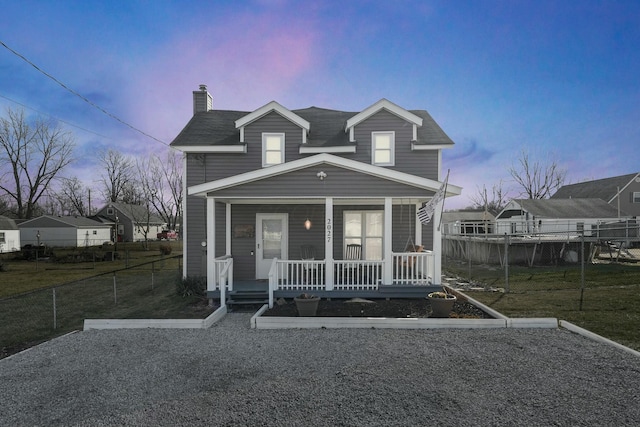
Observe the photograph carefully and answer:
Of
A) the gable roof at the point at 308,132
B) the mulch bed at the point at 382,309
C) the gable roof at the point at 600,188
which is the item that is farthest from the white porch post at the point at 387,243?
the gable roof at the point at 600,188

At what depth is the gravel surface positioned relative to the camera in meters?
3.55

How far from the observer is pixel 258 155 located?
1098cm

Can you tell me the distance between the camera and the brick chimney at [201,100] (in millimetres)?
13070

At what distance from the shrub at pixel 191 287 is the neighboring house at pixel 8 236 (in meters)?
32.5

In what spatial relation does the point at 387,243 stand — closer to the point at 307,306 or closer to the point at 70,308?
the point at 307,306

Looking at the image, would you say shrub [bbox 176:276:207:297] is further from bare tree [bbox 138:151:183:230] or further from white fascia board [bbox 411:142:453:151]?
bare tree [bbox 138:151:183:230]

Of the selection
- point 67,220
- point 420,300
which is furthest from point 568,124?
point 67,220

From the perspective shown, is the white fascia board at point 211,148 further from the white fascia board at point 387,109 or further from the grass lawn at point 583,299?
the grass lawn at point 583,299

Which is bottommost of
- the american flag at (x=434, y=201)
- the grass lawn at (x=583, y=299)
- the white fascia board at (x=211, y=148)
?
the grass lawn at (x=583, y=299)

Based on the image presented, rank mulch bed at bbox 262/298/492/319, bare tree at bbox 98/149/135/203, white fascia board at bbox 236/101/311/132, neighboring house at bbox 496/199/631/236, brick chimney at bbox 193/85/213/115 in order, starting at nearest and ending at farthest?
mulch bed at bbox 262/298/492/319, white fascia board at bbox 236/101/311/132, brick chimney at bbox 193/85/213/115, neighboring house at bbox 496/199/631/236, bare tree at bbox 98/149/135/203

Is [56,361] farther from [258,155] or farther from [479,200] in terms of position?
[479,200]


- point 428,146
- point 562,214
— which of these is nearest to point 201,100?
point 428,146

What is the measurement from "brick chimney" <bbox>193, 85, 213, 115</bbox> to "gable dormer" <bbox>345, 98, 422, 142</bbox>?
230 inches

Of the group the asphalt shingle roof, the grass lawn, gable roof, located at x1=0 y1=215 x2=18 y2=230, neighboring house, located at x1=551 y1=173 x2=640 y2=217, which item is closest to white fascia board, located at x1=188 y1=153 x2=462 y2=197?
the asphalt shingle roof
